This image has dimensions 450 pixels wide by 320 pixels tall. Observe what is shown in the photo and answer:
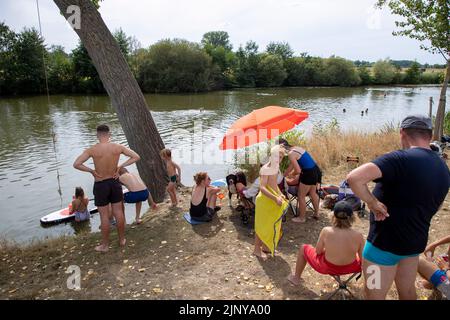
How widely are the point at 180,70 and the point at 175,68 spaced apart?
2.84 ft

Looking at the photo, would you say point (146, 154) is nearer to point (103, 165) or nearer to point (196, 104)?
point (103, 165)

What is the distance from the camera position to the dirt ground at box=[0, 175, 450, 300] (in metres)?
3.90

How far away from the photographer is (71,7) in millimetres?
6988

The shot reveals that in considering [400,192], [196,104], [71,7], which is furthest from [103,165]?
[196,104]

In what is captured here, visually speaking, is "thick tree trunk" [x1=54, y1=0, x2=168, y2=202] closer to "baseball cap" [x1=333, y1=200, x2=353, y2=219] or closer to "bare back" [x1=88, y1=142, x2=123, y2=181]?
"bare back" [x1=88, y1=142, x2=123, y2=181]

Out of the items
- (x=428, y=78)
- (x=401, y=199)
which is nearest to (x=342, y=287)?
(x=401, y=199)

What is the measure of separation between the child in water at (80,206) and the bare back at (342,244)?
664 cm

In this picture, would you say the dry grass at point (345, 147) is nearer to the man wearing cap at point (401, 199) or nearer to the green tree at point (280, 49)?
the man wearing cap at point (401, 199)

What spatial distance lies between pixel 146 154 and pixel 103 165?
297 cm

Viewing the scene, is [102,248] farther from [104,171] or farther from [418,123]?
[418,123]

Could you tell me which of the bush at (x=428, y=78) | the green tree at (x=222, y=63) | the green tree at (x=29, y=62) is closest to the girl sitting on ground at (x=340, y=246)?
the green tree at (x=29, y=62)

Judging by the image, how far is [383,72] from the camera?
226 feet

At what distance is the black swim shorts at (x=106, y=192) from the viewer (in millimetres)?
4809

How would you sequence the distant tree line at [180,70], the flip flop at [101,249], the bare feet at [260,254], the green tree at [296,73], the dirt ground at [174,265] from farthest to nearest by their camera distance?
1. the green tree at [296,73]
2. the distant tree line at [180,70]
3. the flip flop at [101,249]
4. the bare feet at [260,254]
5. the dirt ground at [174,265]
